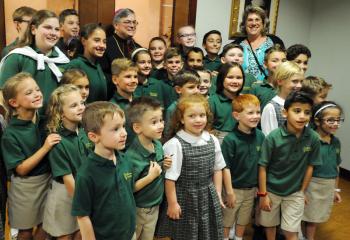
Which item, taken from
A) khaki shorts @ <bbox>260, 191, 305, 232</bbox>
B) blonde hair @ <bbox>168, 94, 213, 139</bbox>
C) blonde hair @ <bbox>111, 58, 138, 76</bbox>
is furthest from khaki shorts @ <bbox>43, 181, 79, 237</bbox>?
khaki shorts @ <bbox>260, 191, 305, 232</bbox>

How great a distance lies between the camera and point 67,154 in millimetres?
1959

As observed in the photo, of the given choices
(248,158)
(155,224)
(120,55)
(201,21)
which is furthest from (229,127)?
(201,21)

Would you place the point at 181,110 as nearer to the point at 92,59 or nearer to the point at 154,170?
the point at 154,170

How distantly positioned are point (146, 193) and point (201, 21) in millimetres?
2704

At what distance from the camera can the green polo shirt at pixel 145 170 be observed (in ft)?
6.40

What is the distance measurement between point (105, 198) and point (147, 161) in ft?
1.20

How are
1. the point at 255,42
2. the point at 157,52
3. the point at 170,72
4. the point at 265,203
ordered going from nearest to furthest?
1. the point at 265,203
2. the point at 170,72
3. the point at 157,52
4. the point at 255,42

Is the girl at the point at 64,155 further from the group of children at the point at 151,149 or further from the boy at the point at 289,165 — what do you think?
the boy at the point at 289,165

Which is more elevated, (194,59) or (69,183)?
(194,59)

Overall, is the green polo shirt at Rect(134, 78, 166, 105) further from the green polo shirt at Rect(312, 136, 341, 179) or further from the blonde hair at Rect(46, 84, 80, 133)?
the green polo shirt at Rect(312, 136, 341, 179)

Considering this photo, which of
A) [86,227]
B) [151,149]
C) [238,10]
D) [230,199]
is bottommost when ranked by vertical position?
[230,199]

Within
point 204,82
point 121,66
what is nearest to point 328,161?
point 204,82

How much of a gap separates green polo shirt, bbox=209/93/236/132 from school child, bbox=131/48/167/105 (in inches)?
19.6

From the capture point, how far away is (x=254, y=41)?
3.44 meters
